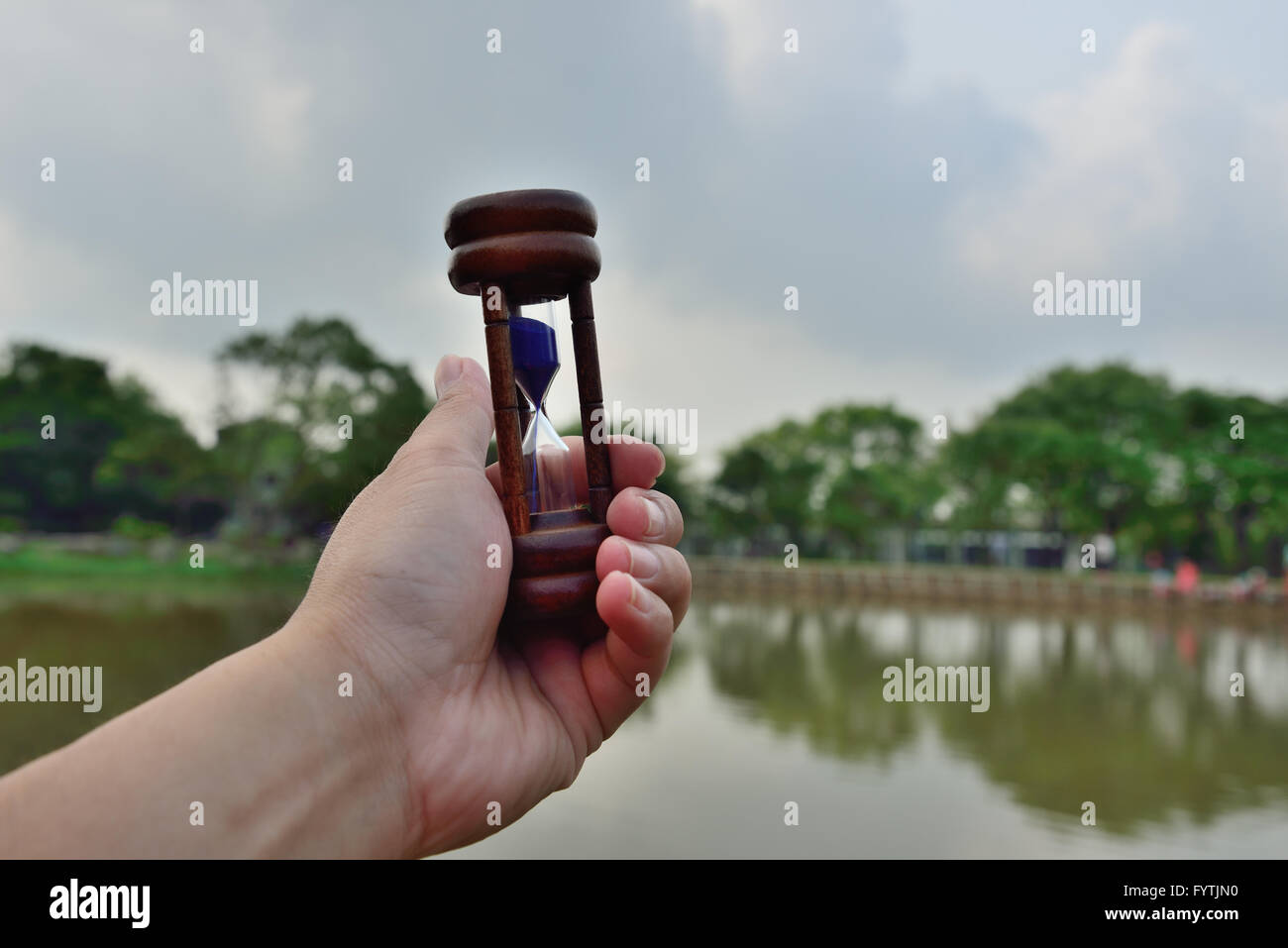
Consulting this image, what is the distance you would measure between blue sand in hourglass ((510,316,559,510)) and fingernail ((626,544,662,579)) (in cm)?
27

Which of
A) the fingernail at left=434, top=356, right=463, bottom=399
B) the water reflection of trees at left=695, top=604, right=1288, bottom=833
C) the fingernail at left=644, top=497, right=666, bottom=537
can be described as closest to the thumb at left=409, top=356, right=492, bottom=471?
the fingernail at left=434, top=356, right=463, bottom=399

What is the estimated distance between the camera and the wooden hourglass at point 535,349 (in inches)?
79.4

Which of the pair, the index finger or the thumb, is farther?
the index finger

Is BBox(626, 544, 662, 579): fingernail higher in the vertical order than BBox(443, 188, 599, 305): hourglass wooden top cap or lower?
lower

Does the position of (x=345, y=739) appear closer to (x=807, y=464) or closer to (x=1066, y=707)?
(x=1066, y=707)

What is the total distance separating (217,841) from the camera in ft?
5.09

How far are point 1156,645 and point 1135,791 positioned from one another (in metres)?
13.3

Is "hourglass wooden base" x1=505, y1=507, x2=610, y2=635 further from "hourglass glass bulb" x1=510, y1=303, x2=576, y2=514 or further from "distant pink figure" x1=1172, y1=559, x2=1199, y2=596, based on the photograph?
"distant pink figure" x1=1172, y1=559, x2=1199, y2=596

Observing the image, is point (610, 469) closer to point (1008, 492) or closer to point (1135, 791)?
point (1135, 791)

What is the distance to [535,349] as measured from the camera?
218cm

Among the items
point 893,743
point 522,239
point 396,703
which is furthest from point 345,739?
point 893,743

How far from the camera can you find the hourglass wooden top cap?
2023 mm

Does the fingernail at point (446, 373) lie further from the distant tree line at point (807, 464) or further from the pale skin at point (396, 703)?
the distant tree line at point (807, 464)

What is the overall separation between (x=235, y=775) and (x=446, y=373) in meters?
1.04
